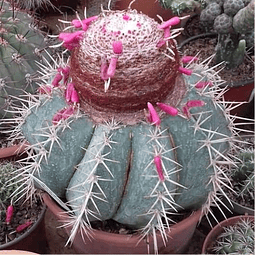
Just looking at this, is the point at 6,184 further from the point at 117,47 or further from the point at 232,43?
the point at 232,43

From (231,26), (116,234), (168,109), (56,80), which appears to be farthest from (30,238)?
(231,26)

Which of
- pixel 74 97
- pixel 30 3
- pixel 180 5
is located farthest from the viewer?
pixel 30 3

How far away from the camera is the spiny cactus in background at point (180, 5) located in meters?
1.50

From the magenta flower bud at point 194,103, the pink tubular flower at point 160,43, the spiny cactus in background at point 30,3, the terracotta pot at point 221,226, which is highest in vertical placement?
the pink tubular flower at point 160,43

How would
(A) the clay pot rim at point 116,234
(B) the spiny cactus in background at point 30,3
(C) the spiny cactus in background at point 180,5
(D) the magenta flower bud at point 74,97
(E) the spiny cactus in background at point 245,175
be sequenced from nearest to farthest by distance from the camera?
(D) the magenta flower bud at point 74,97, (A) the clay pot rim at point 116,234, (E) the spiny cactus in background at point 245,175, (C) the spiny cactus in background at point 180,5, (B) the spiny cactus in background at point 30,3

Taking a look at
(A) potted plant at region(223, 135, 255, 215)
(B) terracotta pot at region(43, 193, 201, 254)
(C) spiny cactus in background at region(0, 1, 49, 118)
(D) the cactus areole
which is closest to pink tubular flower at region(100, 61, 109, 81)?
(D) the cactus areole

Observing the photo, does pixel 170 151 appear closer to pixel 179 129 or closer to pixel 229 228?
pixel 179 129

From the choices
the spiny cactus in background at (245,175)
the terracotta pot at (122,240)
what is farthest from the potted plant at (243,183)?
the terracotta pot at (122,240)

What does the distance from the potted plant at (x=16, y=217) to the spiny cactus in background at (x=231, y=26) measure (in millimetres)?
845

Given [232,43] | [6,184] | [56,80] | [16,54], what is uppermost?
[56,80]

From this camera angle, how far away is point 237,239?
126 centimetres

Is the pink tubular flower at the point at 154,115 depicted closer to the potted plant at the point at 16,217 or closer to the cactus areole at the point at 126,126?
the cactus areole at the point at 126,126

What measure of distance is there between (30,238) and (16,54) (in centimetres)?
52

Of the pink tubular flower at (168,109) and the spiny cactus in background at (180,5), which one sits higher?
the pink tubular flower at (168,109)
